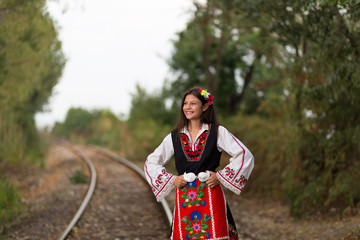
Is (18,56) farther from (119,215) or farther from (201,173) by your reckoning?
(201,173)

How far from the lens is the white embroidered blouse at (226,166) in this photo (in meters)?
3.02

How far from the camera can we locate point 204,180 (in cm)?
301

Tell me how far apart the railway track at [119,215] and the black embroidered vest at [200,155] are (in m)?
3.19

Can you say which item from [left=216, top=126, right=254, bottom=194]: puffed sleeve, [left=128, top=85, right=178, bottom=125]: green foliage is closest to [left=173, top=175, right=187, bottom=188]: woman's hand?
[left=216, top=126, right=254, bottom=194]: puffed sleeve

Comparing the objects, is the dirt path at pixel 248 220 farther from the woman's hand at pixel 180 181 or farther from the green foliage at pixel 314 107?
the woman's hand at pixel 180 181

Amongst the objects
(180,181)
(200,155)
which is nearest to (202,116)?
(200,155)

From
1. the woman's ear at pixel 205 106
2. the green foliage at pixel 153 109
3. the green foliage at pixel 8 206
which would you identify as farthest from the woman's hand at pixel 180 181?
the green foliage at pixel 153 109

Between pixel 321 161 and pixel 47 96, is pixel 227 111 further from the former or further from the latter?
pixel 321 161

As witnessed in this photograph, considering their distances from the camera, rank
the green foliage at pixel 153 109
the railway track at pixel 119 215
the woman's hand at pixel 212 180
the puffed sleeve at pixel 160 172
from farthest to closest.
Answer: the green foliage at pixel 153 109
the railway track at pixel 119 215
the puffed sleeve at pixel 160 172
the woman's hand at pixel 212 180

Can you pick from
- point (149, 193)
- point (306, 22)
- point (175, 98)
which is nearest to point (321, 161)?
point (306, 22)

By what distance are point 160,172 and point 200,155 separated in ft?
1.26

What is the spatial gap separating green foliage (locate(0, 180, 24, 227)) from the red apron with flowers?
4712 mm

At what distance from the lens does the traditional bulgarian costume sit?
302 centimetres

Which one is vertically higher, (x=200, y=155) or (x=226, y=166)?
(x=200, y=155)
